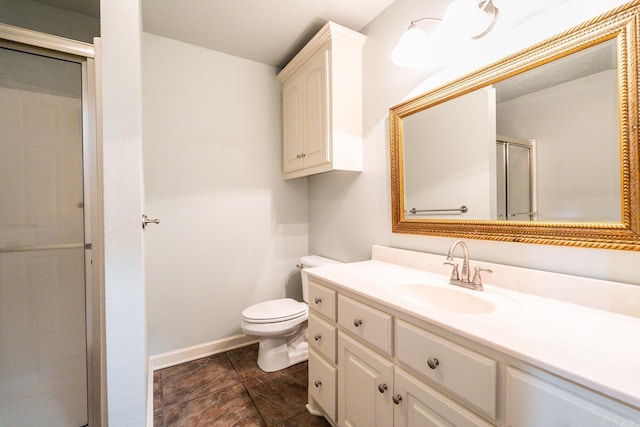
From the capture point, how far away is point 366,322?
1062 mm

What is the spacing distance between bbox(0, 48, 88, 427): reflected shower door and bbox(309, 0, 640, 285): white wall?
1.55 metres

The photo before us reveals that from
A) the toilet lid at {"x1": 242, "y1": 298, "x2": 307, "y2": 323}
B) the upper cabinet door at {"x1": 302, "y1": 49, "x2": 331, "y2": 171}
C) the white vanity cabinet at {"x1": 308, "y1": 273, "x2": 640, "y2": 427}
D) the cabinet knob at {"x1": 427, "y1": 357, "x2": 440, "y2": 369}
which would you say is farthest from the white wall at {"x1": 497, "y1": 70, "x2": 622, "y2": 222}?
the toilet lid at {"x1": 242, "y1": 298, "x2": 307, "y2": 323}

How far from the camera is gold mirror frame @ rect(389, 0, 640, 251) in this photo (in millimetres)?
831

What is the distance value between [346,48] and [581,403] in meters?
1.96

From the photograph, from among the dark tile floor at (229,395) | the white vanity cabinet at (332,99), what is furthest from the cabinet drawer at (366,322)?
the white vanity cabinet at (332,99)

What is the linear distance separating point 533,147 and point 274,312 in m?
1.70

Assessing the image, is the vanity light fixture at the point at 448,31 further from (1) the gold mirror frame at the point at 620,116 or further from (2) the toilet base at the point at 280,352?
(2) the toilet base at the point at 280,352

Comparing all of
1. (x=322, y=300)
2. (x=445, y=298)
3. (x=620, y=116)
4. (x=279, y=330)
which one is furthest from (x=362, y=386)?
(x=620, y=116)

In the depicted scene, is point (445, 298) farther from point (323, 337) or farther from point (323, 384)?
point (323, 384)

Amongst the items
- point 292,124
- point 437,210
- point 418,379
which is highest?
point 292,124

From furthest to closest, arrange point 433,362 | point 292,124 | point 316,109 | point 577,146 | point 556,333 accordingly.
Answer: point 292,124
point 316,109
point 577,146
point 433,362
point 556,333

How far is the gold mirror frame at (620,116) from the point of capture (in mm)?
831

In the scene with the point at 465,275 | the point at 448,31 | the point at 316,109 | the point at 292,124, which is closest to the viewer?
the point at 465,275

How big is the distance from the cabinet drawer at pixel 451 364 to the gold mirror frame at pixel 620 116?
0.60m
